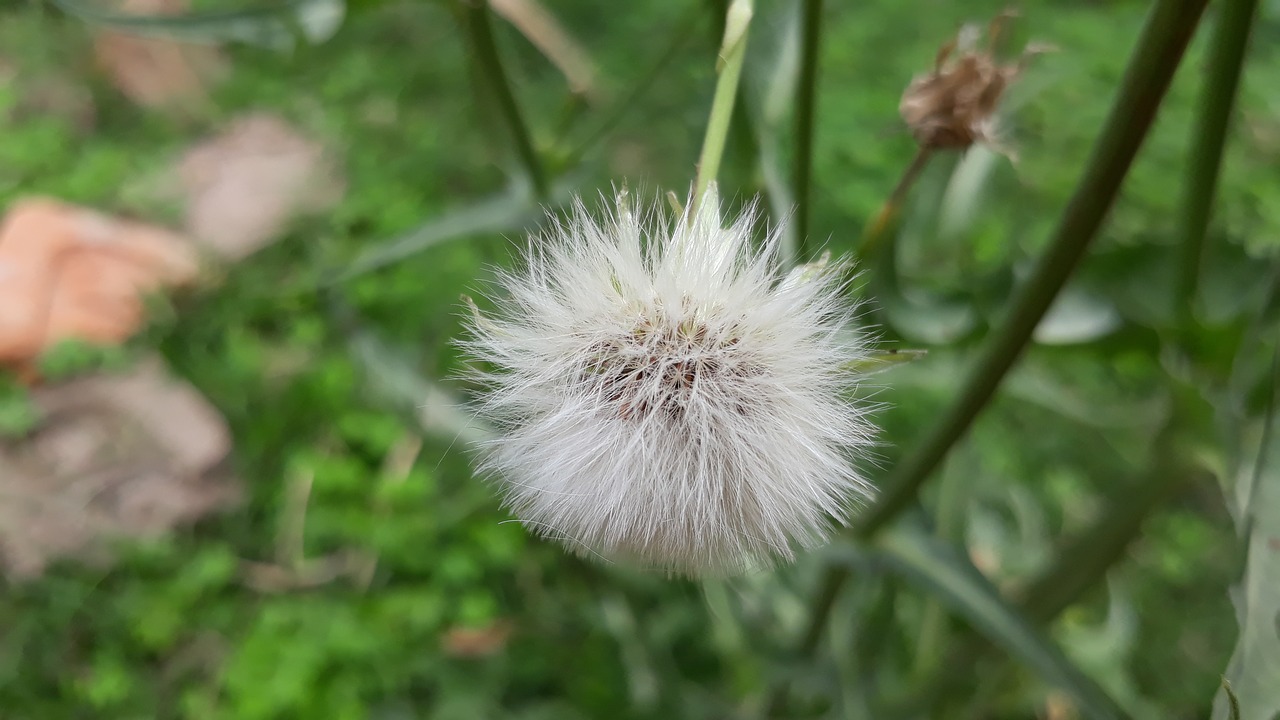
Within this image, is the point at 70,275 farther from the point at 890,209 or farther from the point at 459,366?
the point at 890,209

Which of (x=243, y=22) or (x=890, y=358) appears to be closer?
(x=890, y=358)

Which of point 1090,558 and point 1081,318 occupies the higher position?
point 1081,318

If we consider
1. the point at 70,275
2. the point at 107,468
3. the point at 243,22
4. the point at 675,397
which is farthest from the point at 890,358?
the point at 70,275

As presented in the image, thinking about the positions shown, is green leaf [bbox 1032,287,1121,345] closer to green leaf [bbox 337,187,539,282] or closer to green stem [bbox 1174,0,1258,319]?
green stem [bbox 1174,0,1258,319]

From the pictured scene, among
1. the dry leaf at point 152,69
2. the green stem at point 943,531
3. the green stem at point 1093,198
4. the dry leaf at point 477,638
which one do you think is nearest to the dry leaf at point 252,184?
the dry leaf at point 152,69

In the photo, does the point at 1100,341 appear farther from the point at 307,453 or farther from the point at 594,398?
A: the point at 307,453

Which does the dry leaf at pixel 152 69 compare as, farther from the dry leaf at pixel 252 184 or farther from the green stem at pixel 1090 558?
the green stem at pixel 1090 558
